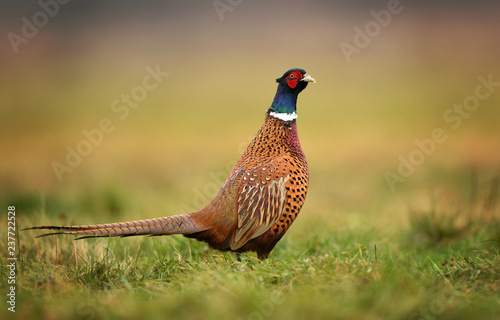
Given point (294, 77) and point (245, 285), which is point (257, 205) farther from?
point (294, 77)

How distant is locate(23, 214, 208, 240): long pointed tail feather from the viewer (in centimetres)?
385

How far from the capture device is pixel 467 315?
9.65ft

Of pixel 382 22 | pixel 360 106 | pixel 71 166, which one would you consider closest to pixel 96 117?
pixel 71 166

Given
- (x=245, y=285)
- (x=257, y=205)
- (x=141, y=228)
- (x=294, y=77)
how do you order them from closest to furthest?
(x=245, y=285), (x=141, y=228), (x=257, y=205), (x=294, y=77)

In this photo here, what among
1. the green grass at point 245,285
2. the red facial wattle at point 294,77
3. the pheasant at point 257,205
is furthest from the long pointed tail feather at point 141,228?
the red facial wattle at point 294,77

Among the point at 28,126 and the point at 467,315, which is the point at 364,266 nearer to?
the point at 467,315

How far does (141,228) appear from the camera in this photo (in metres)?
3.95

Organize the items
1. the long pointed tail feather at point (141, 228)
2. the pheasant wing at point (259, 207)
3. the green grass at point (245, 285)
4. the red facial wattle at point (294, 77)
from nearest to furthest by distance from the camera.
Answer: the green grass at point (245, 285) → the long pointed tail feather at point (141, 228) → the pheasant wing at point (259, 207) → the red facial wattle at point (294, 77)

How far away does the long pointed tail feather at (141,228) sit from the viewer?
385 cm

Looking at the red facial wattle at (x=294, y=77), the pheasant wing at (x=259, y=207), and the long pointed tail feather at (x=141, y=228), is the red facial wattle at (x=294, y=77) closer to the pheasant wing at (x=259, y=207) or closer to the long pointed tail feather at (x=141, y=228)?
the pheasant wing at (x=259, y=207)

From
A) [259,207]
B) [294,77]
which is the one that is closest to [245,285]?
[259,207]

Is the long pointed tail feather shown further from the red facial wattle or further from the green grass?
the red facial wattle

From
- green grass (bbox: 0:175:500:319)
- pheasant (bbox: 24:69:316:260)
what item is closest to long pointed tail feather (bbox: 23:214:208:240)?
pheasant (bbox: 24:69:316:260)

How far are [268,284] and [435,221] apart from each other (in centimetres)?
285
